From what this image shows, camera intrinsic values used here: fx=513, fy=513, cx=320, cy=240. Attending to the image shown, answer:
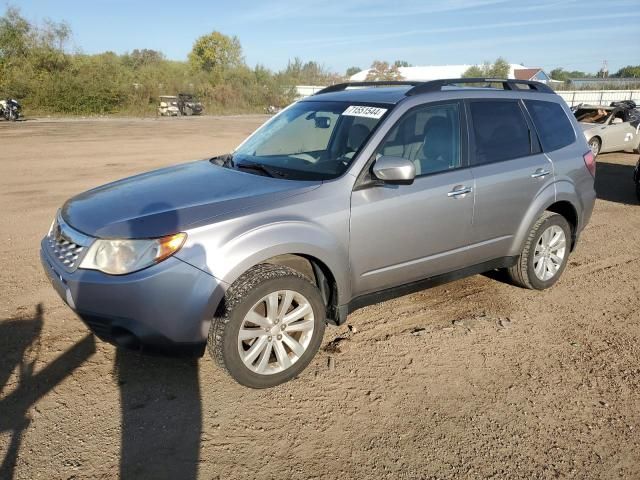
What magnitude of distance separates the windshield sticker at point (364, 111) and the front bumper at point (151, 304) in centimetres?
177

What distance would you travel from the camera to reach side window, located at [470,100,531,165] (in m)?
4.21

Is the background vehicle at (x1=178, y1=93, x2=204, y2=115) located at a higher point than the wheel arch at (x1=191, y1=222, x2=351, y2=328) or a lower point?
higher

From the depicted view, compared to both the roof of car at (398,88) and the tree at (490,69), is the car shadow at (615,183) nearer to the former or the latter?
the roof of car at (398,88)

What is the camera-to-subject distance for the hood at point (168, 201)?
9.70ft

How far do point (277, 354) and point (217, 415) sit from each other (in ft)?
1.70

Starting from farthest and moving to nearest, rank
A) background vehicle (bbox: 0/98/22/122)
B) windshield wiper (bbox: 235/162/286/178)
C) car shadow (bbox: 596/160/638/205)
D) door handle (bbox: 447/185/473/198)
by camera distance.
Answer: background vehicle (bbox: 0/98/22/122) < car shadow (bbox: 596/160/638/205) < door handle (bbox: 447/185/473/198) < windshield wiper (bbox: 235/162/286/178)

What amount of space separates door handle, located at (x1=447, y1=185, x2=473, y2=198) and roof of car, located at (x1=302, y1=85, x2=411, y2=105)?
0.80 metres

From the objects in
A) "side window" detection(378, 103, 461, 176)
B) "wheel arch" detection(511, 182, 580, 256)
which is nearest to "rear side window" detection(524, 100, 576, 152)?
"wheel arch" detection(511, 182, 580, 256)

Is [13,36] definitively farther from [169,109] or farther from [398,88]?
[398,88]

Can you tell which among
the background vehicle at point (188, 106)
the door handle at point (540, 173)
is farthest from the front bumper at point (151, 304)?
the background vehicle at point (188, 106)

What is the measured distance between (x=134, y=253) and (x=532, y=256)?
138 inches

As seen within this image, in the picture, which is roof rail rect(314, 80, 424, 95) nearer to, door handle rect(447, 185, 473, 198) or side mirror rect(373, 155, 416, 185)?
door handle rect(447, 185, 473, 198)

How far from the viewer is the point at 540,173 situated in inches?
178

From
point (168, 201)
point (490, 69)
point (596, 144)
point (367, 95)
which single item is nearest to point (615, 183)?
point (596, 144)
